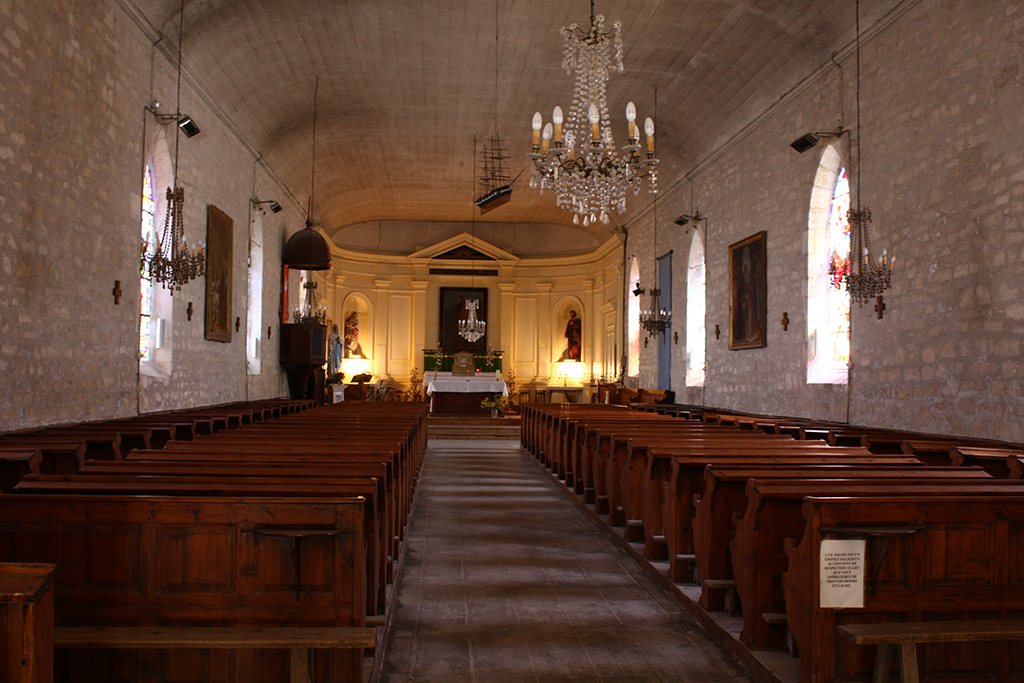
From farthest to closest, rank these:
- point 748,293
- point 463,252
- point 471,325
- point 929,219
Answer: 1. point 463,252
2. point 471,325
3. point 748,293
4. point 929,219

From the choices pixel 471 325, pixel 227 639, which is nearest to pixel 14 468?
pixel 227 639

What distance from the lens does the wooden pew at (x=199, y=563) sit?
2.63m

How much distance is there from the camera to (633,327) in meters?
17.7

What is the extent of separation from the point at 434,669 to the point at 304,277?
15853 millimetres

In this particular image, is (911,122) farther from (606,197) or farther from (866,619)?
(866,619)

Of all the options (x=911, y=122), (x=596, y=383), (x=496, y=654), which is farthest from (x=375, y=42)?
(x=596, y=383)

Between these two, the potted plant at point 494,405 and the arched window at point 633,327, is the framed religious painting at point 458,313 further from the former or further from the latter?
the arched window at point 633,327

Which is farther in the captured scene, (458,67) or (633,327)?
(633,327)

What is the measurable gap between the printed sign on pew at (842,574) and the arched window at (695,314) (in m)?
10.9

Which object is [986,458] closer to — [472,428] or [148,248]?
[148,248]

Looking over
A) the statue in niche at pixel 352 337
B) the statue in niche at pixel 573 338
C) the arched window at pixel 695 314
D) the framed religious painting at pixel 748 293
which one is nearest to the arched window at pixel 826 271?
the framed religious painting at pixel 748 293

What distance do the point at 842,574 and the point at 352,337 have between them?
2020cm

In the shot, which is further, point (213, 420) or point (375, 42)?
point (375, 42)

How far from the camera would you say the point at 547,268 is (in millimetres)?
22734
